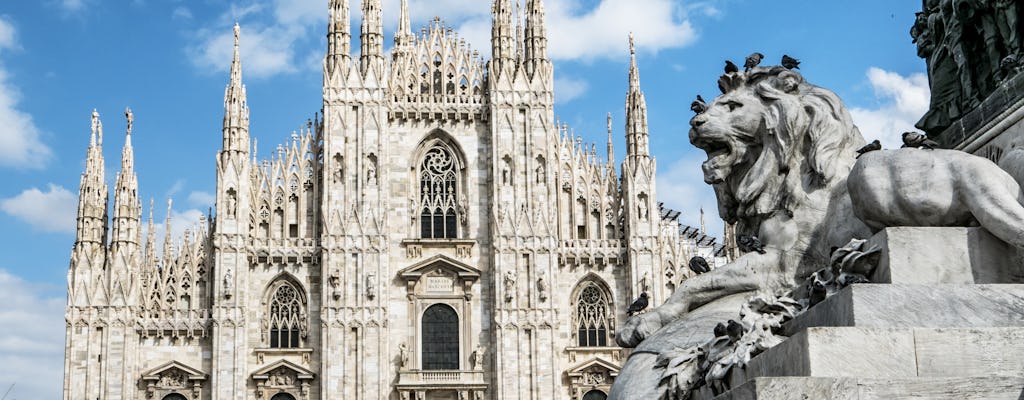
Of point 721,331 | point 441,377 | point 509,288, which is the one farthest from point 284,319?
point 721,331

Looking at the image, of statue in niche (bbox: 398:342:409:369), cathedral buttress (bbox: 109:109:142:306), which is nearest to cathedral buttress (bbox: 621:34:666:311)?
statue in niche (bbox: 398:342:409:369)

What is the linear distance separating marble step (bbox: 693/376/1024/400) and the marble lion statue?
47.3 inches

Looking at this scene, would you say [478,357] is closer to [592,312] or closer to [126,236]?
[592,312]

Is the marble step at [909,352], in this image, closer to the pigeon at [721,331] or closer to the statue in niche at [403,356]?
the pigeon at [721,331]

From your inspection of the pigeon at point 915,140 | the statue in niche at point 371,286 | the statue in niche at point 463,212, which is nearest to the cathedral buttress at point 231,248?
the statue in niche at point 371,286

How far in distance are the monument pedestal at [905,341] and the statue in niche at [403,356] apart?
94.2 feet

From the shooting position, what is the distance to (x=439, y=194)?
113 ft

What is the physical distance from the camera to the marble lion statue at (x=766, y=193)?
5172 mm

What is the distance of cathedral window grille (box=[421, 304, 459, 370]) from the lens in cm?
3325

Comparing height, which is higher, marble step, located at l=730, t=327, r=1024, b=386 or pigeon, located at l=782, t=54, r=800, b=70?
pigeon, located at l=782, t=54, r=800, b=70

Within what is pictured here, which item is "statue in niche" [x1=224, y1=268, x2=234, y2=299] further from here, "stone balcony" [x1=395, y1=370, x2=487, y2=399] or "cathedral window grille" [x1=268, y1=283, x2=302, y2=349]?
"stone balcony" [x1=395, y1=370, x2=487, y2=399]

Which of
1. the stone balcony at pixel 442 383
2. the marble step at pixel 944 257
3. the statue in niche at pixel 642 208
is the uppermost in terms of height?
the statue in niche at pixel 642 208

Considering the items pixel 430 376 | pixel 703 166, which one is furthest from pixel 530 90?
pixel 703 166

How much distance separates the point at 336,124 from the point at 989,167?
29.8 m
